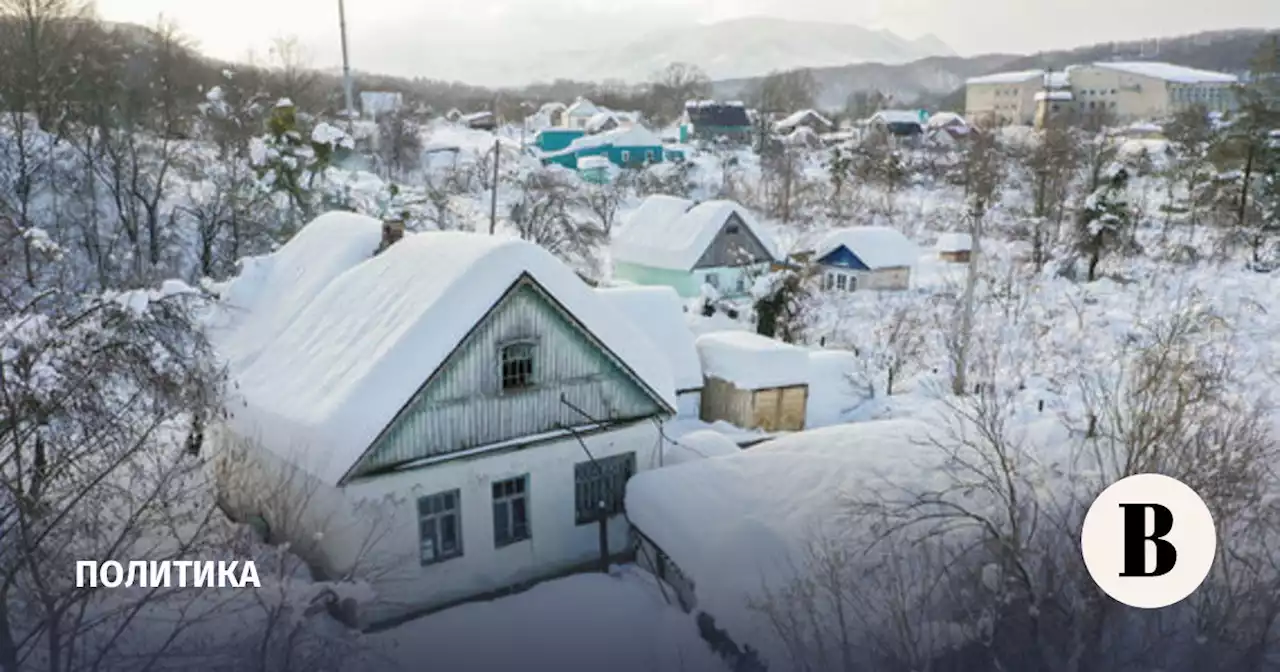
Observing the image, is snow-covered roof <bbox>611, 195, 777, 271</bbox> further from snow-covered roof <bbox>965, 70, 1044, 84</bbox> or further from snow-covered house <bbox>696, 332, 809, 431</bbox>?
snow-covered roof <bbox>965, 70, 1044, 84</bbox>

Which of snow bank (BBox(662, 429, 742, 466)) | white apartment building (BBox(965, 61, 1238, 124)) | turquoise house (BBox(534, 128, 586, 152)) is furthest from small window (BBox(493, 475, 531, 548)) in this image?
turquoise house (BBox(534, 128, 586, 152))

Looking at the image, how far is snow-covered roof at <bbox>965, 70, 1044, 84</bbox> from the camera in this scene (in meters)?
72.5

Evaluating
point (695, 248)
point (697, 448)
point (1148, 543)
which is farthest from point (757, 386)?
point (695, 248)

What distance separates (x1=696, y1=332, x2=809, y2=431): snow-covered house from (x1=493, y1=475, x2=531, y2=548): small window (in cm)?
640

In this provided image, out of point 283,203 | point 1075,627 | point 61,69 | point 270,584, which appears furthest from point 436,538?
point 61,69

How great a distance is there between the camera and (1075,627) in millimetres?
6750

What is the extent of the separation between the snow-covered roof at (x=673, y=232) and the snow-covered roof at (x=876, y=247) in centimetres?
268

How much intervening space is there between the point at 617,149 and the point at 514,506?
4695 centimetres

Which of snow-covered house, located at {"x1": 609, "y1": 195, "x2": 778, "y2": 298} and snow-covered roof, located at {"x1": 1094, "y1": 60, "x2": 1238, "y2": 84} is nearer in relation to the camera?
snow-covered house, located at {"x1": 609, "y1": 195, "x2": 778, "y2": 298}

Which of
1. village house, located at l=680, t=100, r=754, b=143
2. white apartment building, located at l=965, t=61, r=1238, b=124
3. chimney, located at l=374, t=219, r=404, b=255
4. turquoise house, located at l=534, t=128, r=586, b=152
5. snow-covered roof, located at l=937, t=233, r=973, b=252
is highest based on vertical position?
white apartment building, located at l=965, t=61, r=1238, b=124

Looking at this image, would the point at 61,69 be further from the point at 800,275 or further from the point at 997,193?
the point at 997,193

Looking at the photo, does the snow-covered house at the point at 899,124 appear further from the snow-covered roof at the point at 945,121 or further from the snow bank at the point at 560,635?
the snow bank at the point at 560,635

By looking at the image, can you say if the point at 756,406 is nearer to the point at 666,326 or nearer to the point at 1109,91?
the point at 666,326

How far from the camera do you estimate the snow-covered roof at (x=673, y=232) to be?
1115 inches
